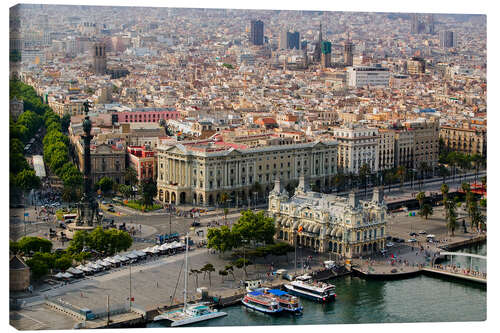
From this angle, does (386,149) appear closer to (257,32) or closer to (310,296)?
→ (310,296)

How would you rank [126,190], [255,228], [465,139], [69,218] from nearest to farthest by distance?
1. [255,228]
2. [69,218]
3. [126,190]
4. [465,139]

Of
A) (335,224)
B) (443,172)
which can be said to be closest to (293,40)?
(443,172)

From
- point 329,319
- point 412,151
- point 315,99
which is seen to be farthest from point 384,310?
point 315,99

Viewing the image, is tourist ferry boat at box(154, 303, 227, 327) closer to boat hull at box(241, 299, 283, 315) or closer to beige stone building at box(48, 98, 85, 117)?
boat hull at box(241, 299, 283, 315)

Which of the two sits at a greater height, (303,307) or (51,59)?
(51,59)

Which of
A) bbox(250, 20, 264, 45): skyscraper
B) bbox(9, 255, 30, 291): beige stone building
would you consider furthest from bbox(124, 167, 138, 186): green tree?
bbox(250, 20, 264, 45): skyscraper

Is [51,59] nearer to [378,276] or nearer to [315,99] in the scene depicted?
[315,99]
